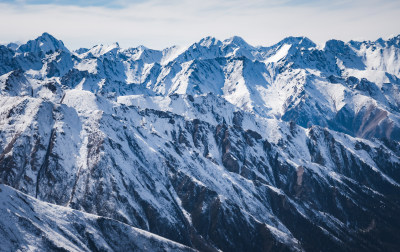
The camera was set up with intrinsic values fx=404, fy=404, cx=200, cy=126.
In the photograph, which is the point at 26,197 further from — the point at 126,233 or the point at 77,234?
the point at 126,233

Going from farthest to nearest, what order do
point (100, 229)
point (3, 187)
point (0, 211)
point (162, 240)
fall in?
point (162, 240)
point (100, 229)
point (3, 187)
point (0, 211)

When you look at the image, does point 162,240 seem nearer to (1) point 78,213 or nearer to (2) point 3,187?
(1) point 78,213

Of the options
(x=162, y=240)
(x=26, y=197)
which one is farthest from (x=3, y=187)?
(x=162, y=240)

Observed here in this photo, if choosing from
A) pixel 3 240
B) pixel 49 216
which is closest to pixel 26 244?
pixel 3 240

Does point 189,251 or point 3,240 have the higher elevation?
point 3,240

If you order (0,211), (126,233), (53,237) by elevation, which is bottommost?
(126,233)

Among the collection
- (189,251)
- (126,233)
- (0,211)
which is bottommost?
(189,251)

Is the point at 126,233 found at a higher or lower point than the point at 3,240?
lower

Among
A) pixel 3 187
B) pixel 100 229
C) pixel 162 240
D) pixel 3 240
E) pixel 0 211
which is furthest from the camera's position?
pixel 162 240

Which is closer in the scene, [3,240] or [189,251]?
[3,240]
